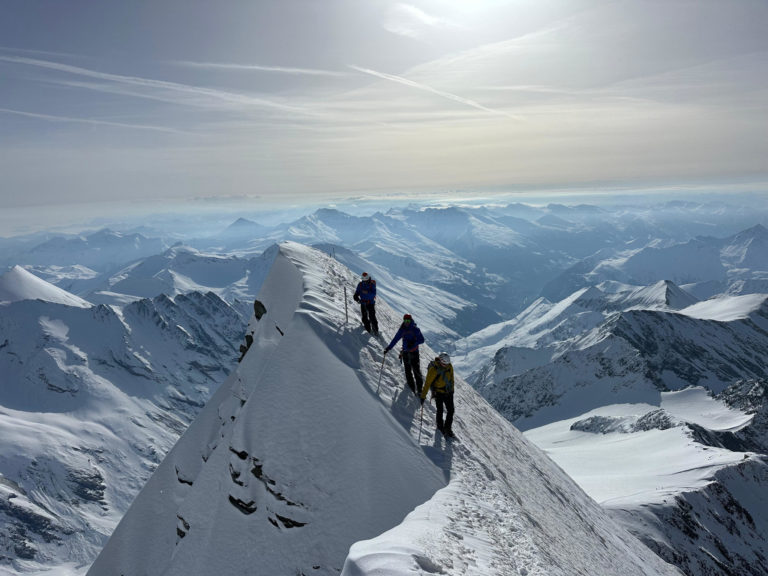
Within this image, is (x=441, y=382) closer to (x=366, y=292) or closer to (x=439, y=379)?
(x=439, y=379)

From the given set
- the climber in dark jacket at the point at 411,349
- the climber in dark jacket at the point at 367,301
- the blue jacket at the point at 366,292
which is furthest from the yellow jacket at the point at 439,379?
the blue jacket at the point at 366,292

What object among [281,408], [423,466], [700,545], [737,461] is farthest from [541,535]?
[737,461]

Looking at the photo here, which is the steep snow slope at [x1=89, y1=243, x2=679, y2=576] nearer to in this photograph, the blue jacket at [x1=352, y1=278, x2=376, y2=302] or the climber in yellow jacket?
the climber in yellow jacket

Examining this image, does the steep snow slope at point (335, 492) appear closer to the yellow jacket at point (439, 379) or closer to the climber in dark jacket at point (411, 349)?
the climber in dark jacket at point (411, 349)

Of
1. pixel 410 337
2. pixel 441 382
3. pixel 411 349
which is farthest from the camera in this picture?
pixel 411 349

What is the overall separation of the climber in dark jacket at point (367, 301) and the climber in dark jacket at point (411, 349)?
330 centimetres

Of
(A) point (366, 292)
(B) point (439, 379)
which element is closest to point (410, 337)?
(B) point (439, 379)

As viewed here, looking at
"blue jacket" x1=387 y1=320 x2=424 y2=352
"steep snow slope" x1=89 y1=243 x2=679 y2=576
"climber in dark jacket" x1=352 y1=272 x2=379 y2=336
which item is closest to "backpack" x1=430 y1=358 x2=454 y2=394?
"steep snow slope" x1=89 y1=243 x2=679 y2=576

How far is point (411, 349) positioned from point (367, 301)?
14.3 feet

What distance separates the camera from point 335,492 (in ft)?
44.9

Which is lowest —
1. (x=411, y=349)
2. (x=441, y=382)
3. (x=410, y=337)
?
(x=441, y=382)

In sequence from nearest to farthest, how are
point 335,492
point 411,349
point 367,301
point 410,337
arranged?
point 335,492 < point 410,337 < point 411,349 < point 367,301

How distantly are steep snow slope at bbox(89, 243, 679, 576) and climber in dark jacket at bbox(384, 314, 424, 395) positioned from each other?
767 mm

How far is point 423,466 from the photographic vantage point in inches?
601
